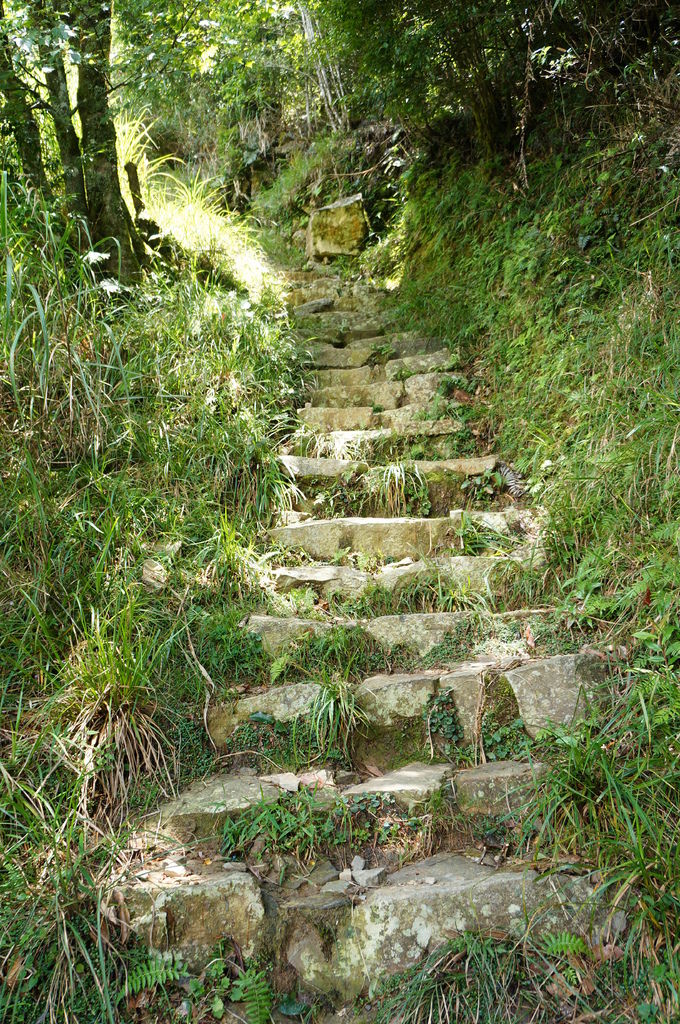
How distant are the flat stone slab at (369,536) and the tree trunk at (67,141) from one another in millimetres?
2398

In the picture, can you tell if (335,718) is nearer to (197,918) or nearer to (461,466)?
(197,918)

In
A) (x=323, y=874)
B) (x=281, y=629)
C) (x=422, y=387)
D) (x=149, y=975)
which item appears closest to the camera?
(x=149, y=975)

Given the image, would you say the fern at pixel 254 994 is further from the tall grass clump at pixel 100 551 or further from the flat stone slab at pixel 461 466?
the flat stone slab at pixel 461 466

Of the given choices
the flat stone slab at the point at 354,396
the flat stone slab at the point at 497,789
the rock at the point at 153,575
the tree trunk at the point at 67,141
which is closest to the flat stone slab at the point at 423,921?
the flat stone slab at the point at 497,789

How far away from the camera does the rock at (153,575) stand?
298 cm

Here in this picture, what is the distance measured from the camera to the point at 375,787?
Result: 91.2 inches

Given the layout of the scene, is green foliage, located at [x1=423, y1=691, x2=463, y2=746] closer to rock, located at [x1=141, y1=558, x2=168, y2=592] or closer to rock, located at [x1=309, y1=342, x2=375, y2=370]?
rock, located at [x1=141, y1=558, x2=168, y2=592]

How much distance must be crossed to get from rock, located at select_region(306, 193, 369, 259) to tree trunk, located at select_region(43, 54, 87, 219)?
324cm

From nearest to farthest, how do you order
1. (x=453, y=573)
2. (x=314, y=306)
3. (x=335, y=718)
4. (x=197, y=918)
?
(x=197, y=918), (x=335, y=718), (x=453, y=573), (x=314, y=306)

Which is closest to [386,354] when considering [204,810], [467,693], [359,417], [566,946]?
[359,417]

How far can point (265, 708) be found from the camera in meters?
2.62

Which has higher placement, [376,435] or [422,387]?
[422,387]

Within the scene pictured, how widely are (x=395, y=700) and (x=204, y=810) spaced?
2.51 ft

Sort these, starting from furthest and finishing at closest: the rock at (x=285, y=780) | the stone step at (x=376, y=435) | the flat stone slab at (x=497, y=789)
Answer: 1. the stone step at (x=376, y=435)
2. the rock at (x=285, y=780)
3. the flat stone slab at (x=497, y=789)
